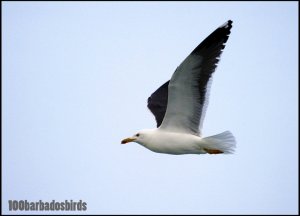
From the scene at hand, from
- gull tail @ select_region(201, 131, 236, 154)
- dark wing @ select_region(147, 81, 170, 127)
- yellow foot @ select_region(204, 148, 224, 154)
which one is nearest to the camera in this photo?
gull tail @ select_region(201, 131, 236, 154)

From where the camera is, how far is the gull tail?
963 cm

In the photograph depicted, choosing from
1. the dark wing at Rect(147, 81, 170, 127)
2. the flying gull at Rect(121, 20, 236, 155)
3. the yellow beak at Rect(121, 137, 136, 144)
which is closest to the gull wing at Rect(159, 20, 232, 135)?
the flying gull at Rect(121, 20, 236, 155)

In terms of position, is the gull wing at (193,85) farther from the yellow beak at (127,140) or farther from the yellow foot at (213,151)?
the yellow beak at (127,140)

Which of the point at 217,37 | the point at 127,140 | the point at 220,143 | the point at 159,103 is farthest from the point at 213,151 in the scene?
the point at 159,103

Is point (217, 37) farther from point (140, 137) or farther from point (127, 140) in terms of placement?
point (127, 140)

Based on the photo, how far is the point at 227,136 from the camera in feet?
31.6

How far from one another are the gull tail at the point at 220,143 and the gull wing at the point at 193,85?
297 mm

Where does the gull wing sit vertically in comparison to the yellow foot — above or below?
above

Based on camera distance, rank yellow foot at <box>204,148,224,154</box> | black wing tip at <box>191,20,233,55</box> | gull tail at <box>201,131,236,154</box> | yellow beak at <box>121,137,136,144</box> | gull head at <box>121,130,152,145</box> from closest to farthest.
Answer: black wing tip at <box>191,20,233,55</box> < gull tail at <box>201,131,236,154</box> < yellow foot at <box>204,148,224,154</box> < gull head at <box>121,130,152,145</box> < yellow beak at <box>121,137,136,144</box>

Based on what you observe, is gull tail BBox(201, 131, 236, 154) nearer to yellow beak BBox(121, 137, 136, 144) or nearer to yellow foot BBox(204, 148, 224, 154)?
yellow foot BBox(204, 148, 224, 154)

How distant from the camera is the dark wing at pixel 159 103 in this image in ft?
37.5

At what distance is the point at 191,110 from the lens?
32.3ft

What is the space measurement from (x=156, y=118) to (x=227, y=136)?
2.02 metres

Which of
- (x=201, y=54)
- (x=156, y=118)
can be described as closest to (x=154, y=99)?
(x=156, y=118)
